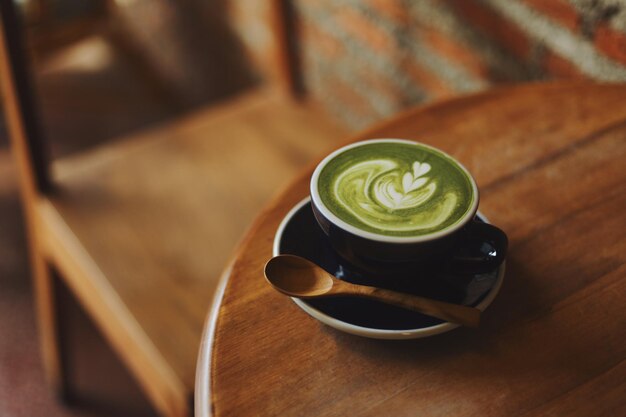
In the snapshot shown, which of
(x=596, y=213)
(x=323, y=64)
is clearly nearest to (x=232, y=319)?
(x=596, y=213)

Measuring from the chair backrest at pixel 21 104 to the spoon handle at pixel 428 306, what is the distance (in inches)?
26.3

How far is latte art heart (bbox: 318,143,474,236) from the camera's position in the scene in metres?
0.43

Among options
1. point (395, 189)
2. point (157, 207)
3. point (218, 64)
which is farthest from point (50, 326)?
Answer: point (395, 189)

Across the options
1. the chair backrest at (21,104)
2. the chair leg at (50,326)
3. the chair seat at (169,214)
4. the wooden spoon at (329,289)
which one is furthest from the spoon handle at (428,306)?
the chair leg at (50,326)

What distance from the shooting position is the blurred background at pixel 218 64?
0.85 metres

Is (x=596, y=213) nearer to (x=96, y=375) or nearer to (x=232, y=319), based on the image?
(x=232, y=319)

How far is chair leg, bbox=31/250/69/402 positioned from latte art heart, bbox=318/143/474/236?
74 cm

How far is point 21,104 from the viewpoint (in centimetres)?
93

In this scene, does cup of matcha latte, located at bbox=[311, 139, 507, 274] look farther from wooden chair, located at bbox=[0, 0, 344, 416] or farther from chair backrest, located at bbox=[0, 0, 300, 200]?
chair backrest, located at bbox=[0, 0, 300, 200]

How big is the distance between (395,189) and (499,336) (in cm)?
12

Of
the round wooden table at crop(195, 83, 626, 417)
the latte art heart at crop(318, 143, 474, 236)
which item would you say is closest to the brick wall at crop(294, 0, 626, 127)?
the round wooden table at crop(195, 83, 626, 417)

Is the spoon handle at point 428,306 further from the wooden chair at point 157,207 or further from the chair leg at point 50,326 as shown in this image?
the chair leg at point 50,326

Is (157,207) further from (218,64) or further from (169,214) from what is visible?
(218,64)

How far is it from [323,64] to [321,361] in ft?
2.96
